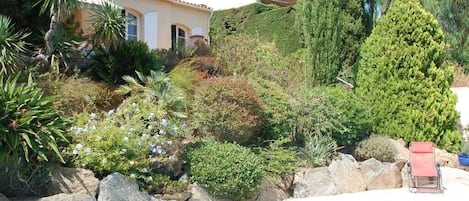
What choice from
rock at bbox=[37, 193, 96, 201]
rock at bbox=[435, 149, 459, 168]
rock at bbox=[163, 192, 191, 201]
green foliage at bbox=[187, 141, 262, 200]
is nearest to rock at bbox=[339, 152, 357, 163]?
green foliage at bbox=[187, 141, 262, 200]

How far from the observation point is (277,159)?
33.6 ft

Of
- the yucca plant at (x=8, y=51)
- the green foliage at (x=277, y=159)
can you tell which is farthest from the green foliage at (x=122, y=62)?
the green foliage at (x=277, y=159)

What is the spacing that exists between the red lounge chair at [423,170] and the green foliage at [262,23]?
12.5 metres

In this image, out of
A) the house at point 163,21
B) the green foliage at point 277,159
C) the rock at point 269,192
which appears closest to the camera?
the rock at point 269,192

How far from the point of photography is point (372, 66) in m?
14.4

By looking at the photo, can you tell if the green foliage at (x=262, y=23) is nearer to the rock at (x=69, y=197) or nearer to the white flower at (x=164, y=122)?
the white flower at (x=164, y=122)

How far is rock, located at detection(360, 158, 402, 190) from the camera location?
36.7 ft

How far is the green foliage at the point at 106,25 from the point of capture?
449 inches

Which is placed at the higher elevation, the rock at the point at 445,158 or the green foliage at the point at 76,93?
the green foliage at the point at 76,93

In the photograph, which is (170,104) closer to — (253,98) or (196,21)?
(253,98)

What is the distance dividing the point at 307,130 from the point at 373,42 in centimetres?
476

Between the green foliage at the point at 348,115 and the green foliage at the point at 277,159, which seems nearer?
the green foliage at the point at 277,159

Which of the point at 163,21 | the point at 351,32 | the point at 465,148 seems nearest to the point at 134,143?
the point at 465,148

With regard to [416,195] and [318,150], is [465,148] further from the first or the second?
[318,150]
